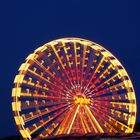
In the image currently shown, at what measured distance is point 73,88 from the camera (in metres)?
32.7

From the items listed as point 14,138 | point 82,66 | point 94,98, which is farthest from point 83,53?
point 14,138

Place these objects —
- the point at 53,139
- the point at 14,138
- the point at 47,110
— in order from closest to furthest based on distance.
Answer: the point at 53,139 < the point at 47,110 < the point at 14,138

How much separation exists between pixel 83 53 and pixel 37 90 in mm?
4295

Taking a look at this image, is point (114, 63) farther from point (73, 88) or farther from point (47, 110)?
point (47, 110)

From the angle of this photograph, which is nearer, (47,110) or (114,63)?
(47,110)

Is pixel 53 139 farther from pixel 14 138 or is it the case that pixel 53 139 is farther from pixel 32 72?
pixel 14 138

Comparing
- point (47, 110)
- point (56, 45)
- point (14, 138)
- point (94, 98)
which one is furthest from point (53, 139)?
point (14, 138)

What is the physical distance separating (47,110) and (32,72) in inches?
108

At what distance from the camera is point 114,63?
111 ft

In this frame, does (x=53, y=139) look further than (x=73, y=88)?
No

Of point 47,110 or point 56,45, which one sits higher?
point 56,45

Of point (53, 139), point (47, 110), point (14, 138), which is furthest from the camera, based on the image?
point (14, 138)

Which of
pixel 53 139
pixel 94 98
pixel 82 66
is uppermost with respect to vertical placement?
pixel 82 66

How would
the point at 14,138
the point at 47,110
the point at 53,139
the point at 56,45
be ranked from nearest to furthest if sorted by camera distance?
the point at 53,139 → the point at 47,110 → the point at 56,45 → the point at 14,138
